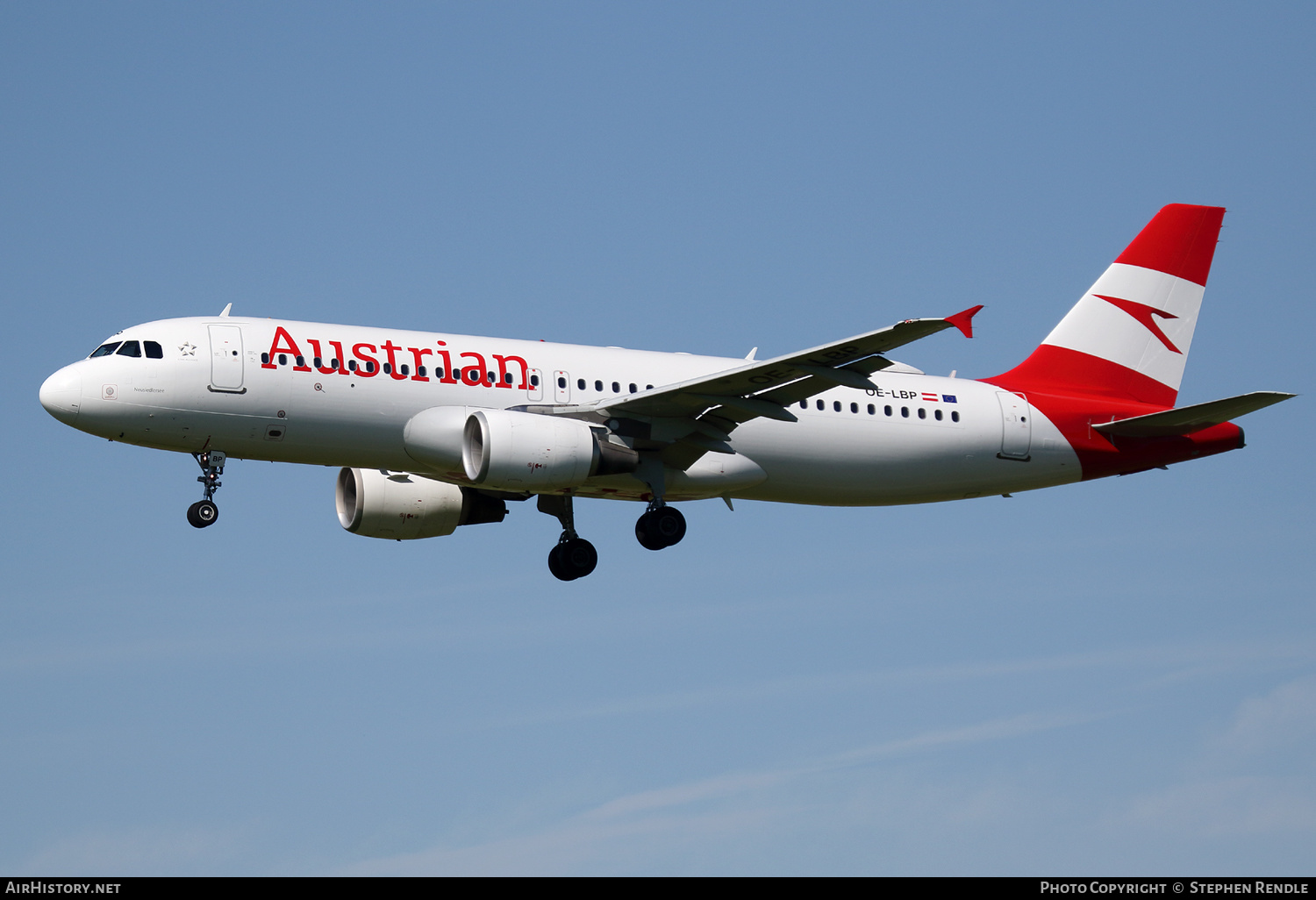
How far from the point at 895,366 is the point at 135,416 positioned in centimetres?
1624

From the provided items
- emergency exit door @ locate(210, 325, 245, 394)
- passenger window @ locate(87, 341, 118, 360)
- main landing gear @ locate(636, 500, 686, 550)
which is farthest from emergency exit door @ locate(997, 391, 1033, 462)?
passenger window @ locate(87, 341, 118, 360)

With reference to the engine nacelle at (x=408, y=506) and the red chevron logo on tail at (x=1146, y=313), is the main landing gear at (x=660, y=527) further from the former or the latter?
the red chevron logo on tail at (x=1146, y=313)

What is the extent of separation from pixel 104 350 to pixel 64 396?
1240 mm

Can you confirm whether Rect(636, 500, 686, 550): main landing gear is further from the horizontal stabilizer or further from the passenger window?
the passenger window

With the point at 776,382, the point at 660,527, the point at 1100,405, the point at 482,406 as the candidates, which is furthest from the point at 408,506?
the point at 1100,405

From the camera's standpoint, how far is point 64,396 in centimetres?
3123

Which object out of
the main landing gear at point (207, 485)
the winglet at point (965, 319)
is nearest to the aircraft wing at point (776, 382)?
the winglet at point (965, 319)

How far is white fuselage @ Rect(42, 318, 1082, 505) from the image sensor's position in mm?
31359

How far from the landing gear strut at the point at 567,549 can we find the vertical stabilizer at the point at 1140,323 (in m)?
10.3

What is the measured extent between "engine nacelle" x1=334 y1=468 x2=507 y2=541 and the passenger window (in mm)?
6764

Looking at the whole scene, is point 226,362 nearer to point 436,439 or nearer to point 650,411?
point 436,439
